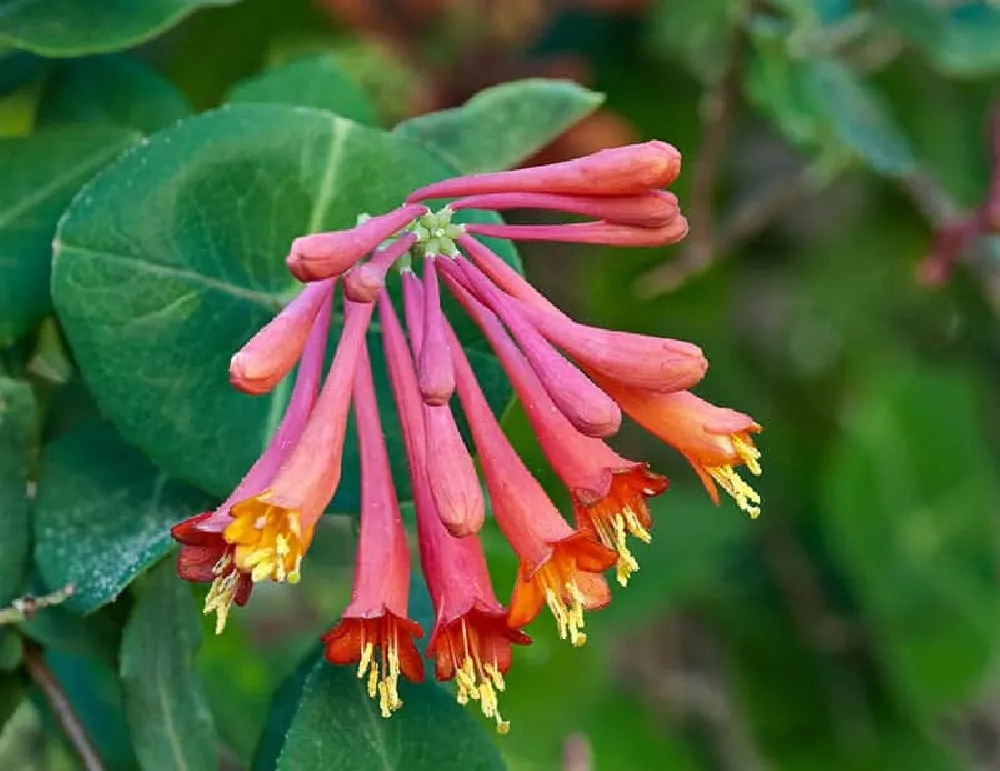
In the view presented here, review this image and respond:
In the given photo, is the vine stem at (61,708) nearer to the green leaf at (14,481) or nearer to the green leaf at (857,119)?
the green leaf at (14,481)

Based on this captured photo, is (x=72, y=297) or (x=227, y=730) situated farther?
(x=227, y=730)

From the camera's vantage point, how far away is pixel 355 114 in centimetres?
89

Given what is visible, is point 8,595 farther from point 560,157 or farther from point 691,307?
point 691,307

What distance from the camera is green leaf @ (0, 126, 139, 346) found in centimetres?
72

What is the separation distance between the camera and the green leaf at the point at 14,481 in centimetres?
70

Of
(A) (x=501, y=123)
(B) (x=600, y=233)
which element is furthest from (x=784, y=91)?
(B) (x=600, y=233)

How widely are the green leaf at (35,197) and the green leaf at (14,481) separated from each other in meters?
0.03

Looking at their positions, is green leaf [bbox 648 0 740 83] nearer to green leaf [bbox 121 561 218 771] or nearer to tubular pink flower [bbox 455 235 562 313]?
tubular pink flower [bbox 455 235 562 313]

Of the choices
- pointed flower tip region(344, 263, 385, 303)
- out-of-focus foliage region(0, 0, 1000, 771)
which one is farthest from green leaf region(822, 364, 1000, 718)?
pointed flower tip region(344, 263, 385, 303)

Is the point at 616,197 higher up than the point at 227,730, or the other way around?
the point at 616,197

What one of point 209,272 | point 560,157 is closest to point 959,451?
point 560,157

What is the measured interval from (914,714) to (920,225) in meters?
0.66

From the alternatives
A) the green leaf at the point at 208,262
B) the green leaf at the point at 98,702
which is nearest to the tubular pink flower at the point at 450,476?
the green leaf at the point at 208,262

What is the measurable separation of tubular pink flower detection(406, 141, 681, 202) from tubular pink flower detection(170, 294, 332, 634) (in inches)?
3.6
